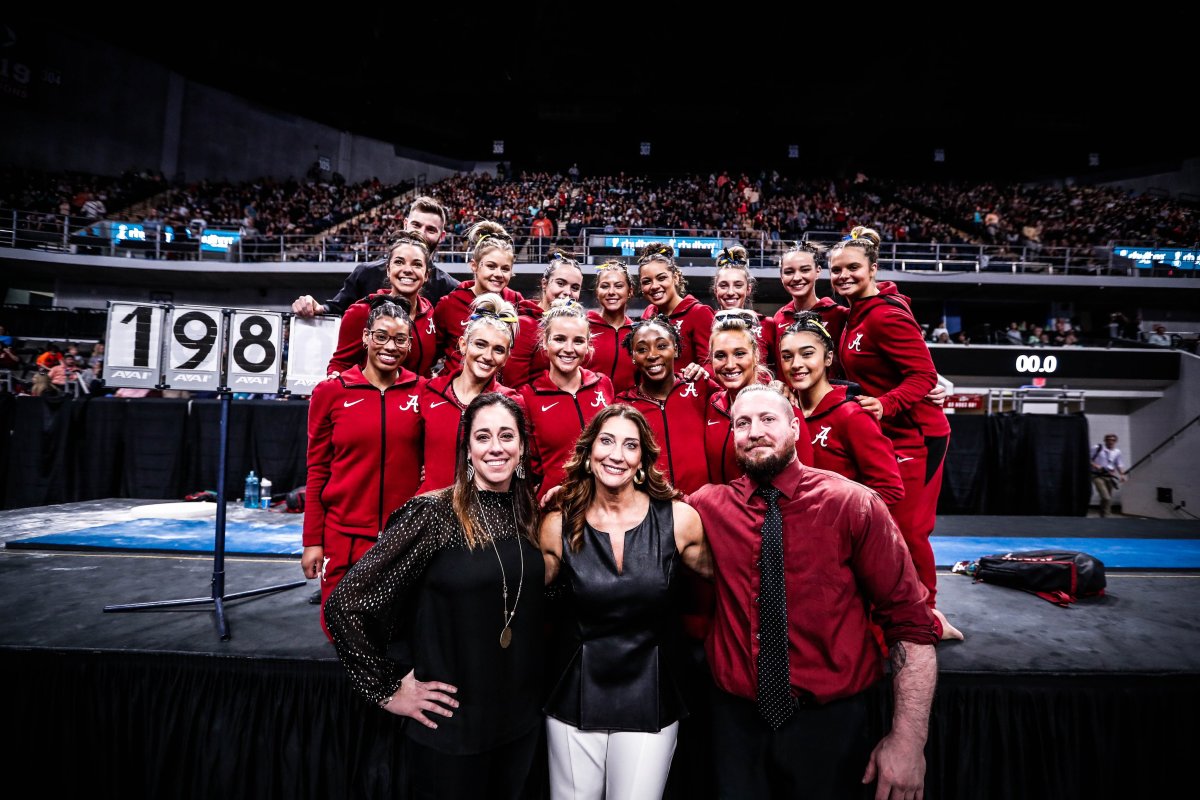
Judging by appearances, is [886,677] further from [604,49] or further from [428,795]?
[604,49]

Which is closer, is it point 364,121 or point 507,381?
point 507,381

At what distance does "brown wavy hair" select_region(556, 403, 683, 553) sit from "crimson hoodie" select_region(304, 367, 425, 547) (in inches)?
40.7

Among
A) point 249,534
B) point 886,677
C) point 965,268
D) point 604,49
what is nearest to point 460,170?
point 604,49

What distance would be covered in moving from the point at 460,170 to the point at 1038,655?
26776mm

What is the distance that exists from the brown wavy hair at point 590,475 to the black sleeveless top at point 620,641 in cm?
14

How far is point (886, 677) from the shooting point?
2371mm

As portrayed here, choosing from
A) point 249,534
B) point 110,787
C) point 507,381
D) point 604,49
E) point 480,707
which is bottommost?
point 110,787

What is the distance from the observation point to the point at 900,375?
2977 millimetres

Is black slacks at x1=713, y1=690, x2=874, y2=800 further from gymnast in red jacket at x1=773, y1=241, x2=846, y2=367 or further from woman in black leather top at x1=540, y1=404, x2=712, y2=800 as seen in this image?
gymnast in red jacket at x1=773, y1=241, x2=846, y2=367

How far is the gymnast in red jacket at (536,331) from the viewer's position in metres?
3.27

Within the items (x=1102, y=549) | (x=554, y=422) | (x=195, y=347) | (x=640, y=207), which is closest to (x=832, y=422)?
(x=554, y=422)

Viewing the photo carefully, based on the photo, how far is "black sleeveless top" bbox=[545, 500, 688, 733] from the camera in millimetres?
1731

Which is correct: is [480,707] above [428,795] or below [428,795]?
above

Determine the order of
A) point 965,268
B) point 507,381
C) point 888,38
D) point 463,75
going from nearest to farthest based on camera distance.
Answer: point 507,381
point 965,268
point 888,38
point 463,75
